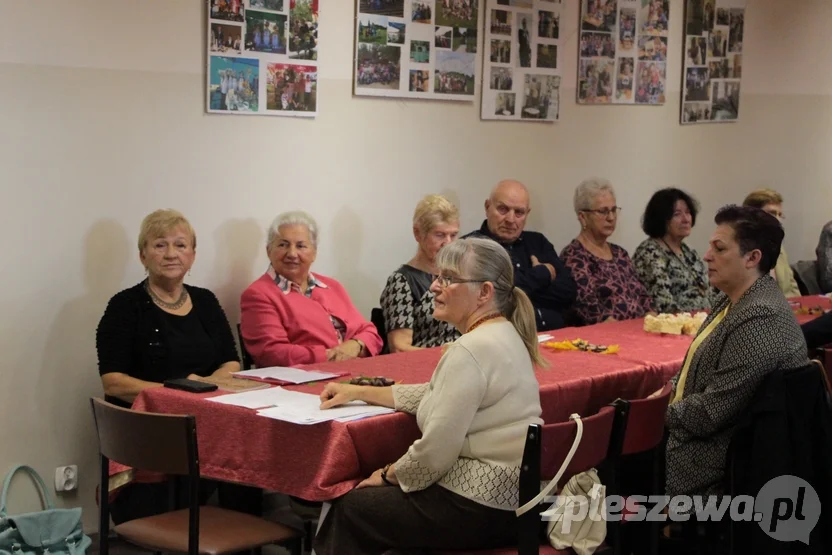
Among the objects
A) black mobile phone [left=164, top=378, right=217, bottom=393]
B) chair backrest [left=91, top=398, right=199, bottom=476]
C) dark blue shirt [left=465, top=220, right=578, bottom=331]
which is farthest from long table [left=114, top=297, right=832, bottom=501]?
dark blue shirt [left=465, top=220, right=578, bottom=331]

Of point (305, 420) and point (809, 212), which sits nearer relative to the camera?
point (305, 420)

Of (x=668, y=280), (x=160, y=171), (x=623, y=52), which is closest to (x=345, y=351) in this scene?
(x=160, y=171)

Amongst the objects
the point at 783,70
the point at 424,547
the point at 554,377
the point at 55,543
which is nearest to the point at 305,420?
the point at 424,547

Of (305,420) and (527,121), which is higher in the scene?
(527,121)

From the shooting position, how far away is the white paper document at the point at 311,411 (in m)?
2.94

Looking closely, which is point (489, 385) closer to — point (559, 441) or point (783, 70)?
point (559, 441)

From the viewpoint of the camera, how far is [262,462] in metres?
3.05

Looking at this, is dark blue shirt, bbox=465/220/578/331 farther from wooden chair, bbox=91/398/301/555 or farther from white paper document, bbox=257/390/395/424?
wooden chair, bbox=91/398/301/555

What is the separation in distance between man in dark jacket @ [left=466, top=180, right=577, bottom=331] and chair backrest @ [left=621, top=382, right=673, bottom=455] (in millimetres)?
1981

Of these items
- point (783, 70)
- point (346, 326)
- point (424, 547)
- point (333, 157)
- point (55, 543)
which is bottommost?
point (55, 543)

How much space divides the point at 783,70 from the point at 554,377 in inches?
192

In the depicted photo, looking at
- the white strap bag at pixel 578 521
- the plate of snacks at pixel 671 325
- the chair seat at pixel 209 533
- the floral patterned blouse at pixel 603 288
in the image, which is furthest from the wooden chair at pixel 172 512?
the floral patterned blouse at pixel 603 288

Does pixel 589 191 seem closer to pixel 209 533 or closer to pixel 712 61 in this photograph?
pixel 712 61

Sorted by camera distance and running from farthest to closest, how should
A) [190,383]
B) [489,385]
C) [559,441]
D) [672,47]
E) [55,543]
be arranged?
[672,47]
[55,543]
[190,383]
[489,385]
[559,441]
